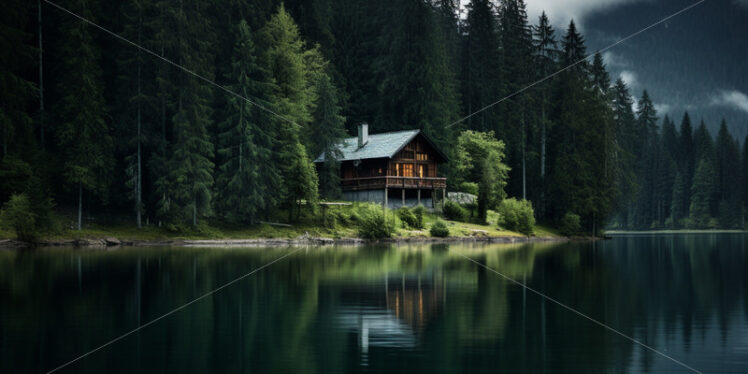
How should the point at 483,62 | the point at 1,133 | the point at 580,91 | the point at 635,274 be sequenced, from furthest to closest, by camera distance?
the point at 483,62 → the point at 580,91 → the point at 1,133 → the point at 635,274

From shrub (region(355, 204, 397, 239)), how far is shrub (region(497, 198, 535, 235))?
1571 centimetres

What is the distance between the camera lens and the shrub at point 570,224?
242 feet

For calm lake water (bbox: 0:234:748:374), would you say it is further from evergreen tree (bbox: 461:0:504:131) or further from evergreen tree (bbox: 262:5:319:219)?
evergreen tree (bbox: 461:0:504:131)

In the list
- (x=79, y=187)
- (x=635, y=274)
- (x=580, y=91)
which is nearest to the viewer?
(x=635, y=274)

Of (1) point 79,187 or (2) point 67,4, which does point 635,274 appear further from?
(2) point 67,4

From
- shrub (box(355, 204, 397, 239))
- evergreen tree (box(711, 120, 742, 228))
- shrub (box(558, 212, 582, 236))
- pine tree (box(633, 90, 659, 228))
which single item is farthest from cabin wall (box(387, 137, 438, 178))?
evergreen tree (box(711, 120, 742, 228))

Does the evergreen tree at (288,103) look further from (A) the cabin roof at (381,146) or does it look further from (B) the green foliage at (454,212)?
(B) the green foliage at (454,212)

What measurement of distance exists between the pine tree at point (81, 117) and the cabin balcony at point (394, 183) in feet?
90.4

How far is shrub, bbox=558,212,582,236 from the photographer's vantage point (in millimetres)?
73750

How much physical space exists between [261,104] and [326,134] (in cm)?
1003

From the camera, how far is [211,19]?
64.6m

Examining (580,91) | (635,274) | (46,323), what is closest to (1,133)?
(46,323)

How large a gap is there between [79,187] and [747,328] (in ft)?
148

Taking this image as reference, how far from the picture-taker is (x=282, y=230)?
58.2 meters
